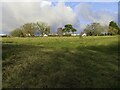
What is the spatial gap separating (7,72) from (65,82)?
12.0 feet

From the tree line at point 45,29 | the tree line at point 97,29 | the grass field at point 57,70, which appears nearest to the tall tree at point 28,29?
the tree line at point 45,29

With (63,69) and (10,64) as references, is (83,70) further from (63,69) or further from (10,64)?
(10,64)

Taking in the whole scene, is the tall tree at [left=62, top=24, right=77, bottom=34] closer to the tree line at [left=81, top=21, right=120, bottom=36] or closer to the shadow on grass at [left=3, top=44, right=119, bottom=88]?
the tree line at [left=81, top=21, right=120, bottom=36]

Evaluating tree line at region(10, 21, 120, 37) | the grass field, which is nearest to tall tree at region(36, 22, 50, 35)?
tree line at region(10, 21, 120, 37)

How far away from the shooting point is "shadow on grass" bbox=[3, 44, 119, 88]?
13.5 metres

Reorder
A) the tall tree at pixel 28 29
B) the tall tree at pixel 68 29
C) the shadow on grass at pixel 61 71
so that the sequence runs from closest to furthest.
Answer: the shadow on grass at pixel 61 71 < the tall tree at pixel 28 29 < the tall tree at pixel 68 29

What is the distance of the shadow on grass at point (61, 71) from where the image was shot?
44.4 feet

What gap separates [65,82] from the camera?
534 inches

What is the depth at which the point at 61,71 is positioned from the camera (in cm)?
1495

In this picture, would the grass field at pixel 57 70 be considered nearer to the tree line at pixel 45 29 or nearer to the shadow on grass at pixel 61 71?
the shadow on grass at pixel 61 71

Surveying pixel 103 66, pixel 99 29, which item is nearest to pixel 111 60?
pixel 103 66

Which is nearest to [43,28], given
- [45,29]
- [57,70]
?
[45,29]

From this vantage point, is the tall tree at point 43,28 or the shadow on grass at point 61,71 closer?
the shadow on grass at point 61,71

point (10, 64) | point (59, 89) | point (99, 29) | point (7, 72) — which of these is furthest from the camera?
point (99, 29)
